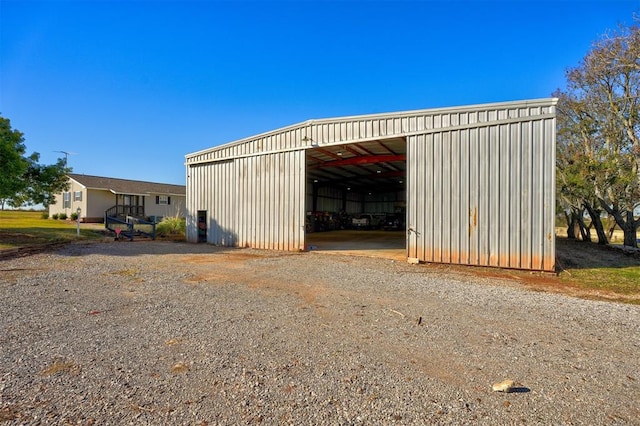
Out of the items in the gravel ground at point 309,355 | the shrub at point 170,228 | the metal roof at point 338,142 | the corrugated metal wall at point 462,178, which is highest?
the metal roof at point 338,142

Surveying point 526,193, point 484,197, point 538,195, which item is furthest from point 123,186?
point 538,195

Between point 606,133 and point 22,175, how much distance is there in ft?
96.6

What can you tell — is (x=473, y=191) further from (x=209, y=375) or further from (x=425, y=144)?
(x=209, y=375)

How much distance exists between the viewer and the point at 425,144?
425 inches

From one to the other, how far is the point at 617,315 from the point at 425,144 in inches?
273

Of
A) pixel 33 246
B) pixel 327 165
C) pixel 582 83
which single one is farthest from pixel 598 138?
pixel 33 246

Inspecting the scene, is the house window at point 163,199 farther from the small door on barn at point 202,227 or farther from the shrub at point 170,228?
the small door on barn at point 202,227

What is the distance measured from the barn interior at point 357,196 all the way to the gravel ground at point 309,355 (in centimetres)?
830

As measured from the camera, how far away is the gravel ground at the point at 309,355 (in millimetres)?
2598

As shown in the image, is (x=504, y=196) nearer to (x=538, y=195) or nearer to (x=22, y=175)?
(x=538, y=195)

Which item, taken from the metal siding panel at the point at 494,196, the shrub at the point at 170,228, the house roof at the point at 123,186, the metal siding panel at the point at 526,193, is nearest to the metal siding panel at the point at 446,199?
the metal siding panel at the point at 494,196

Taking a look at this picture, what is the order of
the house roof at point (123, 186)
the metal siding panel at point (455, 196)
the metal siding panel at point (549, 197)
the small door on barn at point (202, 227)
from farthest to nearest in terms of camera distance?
1. the house roof at point (123, 186)
2. the small door on barn at point (202, 227)
3. the metal siding panel at point (455, 196)
4. the metal siding panel at point (549, 197)

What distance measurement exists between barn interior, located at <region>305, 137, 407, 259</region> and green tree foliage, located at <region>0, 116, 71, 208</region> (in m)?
13.0

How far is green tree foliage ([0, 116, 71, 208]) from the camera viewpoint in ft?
44.6
